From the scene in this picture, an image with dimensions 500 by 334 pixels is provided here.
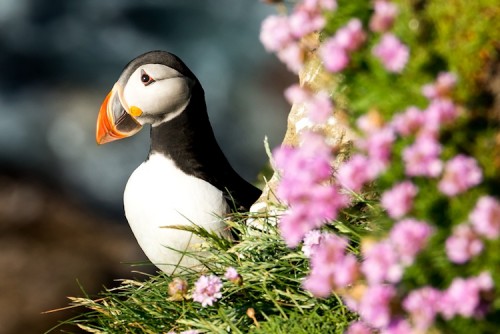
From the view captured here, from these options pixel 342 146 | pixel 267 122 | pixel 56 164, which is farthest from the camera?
pixel 267 122

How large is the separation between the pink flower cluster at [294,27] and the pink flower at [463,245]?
19.4 inches

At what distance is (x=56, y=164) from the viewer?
23.2 ft

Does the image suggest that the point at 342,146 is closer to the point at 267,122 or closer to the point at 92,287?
the point at 92,287

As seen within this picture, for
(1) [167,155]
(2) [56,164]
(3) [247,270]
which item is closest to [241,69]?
(2) [56,164]

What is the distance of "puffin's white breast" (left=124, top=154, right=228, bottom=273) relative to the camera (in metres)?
3.18

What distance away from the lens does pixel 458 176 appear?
1.49m

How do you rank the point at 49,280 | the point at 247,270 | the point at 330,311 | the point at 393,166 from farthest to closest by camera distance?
the point at 49,280, the point at 247,270, the point at 330,311, the point at 393,166

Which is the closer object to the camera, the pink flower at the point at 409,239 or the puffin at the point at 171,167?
the pink flower at the point at 409,239

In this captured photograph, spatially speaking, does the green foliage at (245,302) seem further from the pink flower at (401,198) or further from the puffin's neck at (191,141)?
the pink flower at (401,198)

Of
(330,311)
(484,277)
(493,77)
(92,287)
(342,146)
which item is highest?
(493,77)

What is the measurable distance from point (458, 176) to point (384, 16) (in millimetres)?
330

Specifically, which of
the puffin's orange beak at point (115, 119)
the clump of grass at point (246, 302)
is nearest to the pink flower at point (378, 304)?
the clump of grass at point (246, 302)

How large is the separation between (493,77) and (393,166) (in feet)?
0.96

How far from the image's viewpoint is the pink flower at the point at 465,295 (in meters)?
1.49
